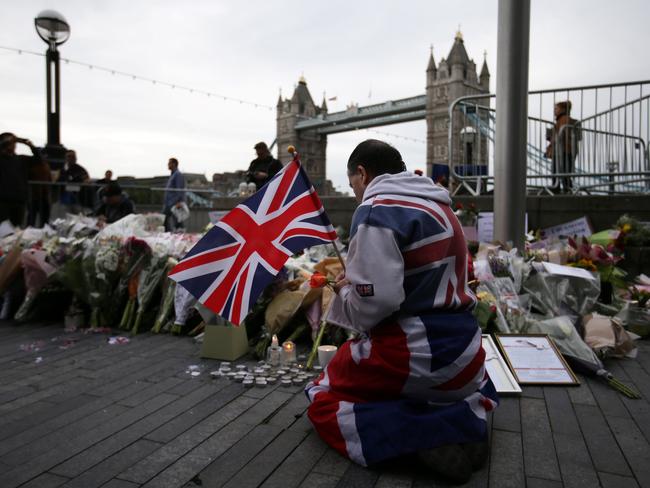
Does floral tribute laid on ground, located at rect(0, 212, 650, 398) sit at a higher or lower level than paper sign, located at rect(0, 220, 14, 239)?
lower

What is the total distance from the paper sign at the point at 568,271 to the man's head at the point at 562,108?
3701 millimetres

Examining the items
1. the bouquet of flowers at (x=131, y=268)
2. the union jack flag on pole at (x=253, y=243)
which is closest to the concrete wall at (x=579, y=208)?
the bouquet of flowers at (x=131, y=268)

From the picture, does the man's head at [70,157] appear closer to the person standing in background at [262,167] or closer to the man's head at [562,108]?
the person standing in background at [262,167]

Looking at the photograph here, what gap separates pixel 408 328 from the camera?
2.25 m

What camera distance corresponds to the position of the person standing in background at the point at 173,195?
1005cm

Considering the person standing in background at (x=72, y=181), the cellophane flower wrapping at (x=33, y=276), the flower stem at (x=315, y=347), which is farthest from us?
the person standing in background at (x=72, y=181)

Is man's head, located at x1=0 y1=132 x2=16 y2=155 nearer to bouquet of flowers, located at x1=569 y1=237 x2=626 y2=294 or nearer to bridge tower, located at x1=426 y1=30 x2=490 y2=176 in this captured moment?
bouquet of flowers, located at x1=569 y1=237 x2=626 y2=294

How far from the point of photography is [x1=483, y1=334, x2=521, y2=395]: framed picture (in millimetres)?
3224

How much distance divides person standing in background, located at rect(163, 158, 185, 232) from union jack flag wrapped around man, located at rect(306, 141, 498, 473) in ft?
26.8

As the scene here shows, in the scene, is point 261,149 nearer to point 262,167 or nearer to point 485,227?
point 262,167

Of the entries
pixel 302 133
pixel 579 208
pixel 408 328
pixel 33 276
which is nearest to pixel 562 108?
pixel 579 208

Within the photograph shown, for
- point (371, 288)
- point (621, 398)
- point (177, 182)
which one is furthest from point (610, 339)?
point (177, 182)

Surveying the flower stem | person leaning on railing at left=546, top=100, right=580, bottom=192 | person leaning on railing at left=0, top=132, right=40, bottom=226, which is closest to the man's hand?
person leaning on railing at left=0, top=132, right=40, bottom=226

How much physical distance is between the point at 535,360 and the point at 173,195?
26.8 ft
